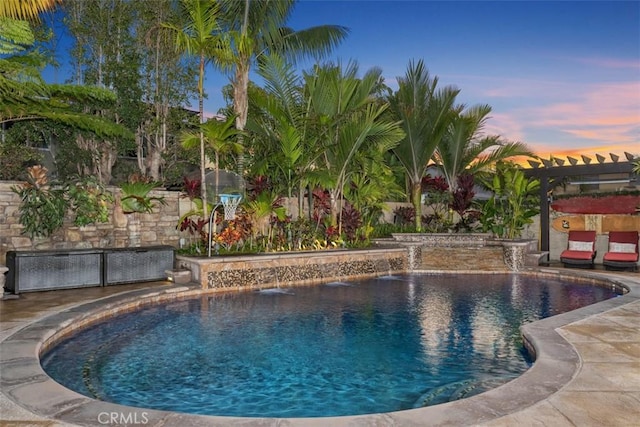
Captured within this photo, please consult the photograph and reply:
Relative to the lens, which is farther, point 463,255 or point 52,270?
point 463,255

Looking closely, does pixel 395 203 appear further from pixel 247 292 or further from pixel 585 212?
pixel 247 292

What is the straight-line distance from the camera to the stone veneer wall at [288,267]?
9266 millimetres

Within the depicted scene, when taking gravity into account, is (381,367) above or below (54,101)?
below

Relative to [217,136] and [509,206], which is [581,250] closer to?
[509,206]

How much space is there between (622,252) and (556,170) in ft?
10.6

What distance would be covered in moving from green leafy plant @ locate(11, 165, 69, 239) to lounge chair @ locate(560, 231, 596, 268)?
13.2 m

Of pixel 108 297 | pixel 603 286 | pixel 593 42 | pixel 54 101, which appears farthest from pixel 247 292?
pixel 593 42

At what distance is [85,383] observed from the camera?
13.9 ft

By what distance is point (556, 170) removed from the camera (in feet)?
47.7

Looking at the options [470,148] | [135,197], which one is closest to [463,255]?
[470,148]

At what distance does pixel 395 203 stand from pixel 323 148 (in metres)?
6.57

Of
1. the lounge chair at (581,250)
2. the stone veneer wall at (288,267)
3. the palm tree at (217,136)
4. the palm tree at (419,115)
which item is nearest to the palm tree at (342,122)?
the stone veneer wall at (288,267)

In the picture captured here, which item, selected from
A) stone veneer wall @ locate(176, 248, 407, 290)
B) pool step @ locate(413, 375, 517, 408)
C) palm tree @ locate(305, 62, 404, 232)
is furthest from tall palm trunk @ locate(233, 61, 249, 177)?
pool step @ locate(413, 375, 517, 408)

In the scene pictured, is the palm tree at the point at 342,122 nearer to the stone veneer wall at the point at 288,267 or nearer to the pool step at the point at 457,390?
the stone veneer wall at the point at 288,267
